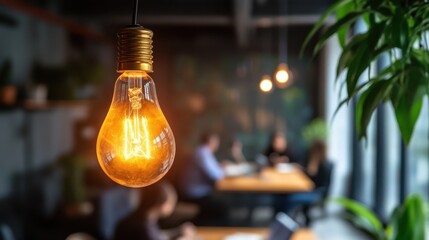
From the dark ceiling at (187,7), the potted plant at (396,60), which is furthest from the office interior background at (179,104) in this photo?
the potted plant at (396,60)

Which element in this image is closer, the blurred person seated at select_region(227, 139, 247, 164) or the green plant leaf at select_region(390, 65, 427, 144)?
the green plant leaf at select_region(390, 65, 427, 144)

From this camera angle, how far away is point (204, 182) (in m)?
6.48

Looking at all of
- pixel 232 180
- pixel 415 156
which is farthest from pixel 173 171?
pixel 415 156

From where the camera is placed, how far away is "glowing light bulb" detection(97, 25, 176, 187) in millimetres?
1006

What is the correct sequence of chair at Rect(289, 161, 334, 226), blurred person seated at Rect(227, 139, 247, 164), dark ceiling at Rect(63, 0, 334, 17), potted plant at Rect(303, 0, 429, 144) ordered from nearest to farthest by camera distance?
potted plant at Rect(303, 0, 429, 144) → chair at Rect(289, 161, 334, 226) → dark ceiling at Rect(63, 0, 334, 17) → blurred person seated at Rect(227, 139, 247, 164)

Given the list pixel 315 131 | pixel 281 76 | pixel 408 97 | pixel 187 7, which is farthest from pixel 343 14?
pixel 315 131

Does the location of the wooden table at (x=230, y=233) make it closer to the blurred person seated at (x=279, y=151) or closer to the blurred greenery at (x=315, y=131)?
the blurred person seated at (x=279, y=151)

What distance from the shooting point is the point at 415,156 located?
5141 mm

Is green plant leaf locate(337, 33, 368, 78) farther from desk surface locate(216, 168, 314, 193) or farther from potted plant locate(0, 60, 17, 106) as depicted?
potted plant locate(0, 60, 17, 106)

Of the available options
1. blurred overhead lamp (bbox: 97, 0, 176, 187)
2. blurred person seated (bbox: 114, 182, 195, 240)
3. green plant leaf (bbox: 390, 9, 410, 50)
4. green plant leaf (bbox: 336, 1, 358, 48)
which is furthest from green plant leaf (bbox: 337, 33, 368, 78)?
blurred person seated (bbox: 114, 182, 195, 240)

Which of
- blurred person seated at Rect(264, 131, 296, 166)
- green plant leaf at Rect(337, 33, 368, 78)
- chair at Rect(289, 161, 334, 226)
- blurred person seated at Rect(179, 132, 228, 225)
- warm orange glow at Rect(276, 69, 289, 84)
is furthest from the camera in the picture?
blurred person seated at Rect(264, 131, 296, 166)

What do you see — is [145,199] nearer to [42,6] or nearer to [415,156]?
[415,156]

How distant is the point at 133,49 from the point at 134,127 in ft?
0.57

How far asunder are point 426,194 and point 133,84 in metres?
4.65
